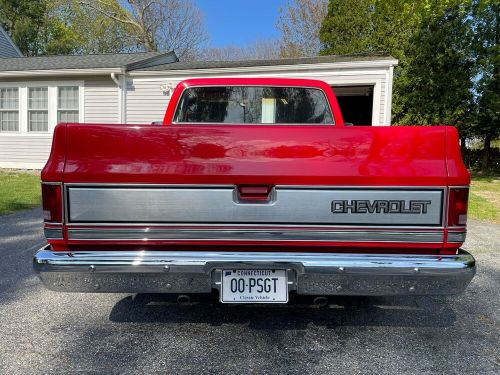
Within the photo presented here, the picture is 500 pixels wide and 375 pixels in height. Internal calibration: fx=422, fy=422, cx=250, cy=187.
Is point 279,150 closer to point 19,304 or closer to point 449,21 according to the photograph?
point 19,304

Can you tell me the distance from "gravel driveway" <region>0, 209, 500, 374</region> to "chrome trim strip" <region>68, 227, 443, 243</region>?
2.59 ft

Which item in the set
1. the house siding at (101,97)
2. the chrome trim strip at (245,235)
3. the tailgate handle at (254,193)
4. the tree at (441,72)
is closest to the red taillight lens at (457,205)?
the chrome trim strip at (245,235)

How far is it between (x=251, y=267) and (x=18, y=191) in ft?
28.7

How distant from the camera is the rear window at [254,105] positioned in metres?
4.09

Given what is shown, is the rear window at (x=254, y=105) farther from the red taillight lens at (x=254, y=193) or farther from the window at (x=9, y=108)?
the window at (x=9, y=108)

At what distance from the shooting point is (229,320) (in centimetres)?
322

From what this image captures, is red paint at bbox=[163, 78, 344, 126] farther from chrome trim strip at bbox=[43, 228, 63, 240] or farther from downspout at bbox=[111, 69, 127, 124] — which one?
downspout at bbox=[111, 69, 127, 124]

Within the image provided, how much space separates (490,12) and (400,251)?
1740 centimetres

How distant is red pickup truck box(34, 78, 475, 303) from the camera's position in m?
2.38

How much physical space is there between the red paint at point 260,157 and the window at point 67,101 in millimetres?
11585

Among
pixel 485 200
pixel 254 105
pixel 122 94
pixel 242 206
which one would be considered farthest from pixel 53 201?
pixel 122 94

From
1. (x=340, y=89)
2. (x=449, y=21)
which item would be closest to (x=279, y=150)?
(x=340, y=89)

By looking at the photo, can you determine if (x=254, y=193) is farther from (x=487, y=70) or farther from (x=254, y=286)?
(x=487, y=70)

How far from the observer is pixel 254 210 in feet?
8.06
